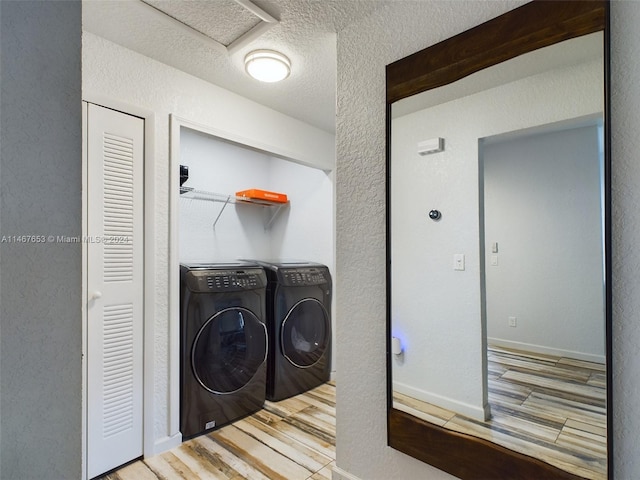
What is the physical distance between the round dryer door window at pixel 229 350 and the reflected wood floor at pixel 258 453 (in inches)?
11.7

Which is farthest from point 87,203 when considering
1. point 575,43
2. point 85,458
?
point 575,43

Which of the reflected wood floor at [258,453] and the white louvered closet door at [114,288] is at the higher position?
the white louvered closet door at [114,288]

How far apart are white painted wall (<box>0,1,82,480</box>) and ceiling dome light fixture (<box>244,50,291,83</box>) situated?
4.67 ft

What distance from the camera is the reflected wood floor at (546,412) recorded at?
1075 mm

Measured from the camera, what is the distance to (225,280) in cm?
232

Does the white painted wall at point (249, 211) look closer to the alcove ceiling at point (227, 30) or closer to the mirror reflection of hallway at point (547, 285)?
the alcove ceiling at point (227, 30)

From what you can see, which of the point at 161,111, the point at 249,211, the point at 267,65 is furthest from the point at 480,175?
the point at 249,211

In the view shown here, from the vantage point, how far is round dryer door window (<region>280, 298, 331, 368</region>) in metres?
2.77

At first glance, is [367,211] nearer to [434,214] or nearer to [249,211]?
[434,214]

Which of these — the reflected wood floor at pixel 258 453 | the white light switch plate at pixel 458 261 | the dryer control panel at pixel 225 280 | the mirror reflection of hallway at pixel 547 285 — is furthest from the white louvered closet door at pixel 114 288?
the mirror reflection of hallway at pixel 547 285

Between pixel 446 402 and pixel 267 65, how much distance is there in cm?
194

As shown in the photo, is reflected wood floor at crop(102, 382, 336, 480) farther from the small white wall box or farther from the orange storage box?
the orange storage box

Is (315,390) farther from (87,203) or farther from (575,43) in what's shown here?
(575,43)

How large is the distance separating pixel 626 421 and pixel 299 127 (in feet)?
8.83
